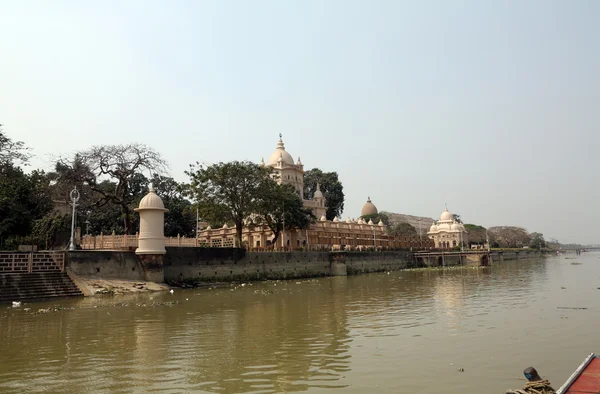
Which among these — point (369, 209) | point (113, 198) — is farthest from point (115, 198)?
point (369, 209)

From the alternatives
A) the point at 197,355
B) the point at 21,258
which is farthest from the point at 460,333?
the point at 21,258

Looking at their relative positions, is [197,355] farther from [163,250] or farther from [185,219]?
[185,219]

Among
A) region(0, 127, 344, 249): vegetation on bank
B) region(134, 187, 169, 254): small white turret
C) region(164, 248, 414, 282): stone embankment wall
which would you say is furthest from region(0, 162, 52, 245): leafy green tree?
region(164, 248, 414, 282): stone embankment wall

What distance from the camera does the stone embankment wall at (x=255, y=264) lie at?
32.9 meters

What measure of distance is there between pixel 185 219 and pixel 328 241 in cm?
1823

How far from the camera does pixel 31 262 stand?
24.7 meters

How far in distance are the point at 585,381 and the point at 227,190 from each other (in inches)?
1423

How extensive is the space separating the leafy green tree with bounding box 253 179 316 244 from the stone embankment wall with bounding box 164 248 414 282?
3.91 meters

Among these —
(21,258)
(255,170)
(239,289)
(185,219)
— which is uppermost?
(255,170)

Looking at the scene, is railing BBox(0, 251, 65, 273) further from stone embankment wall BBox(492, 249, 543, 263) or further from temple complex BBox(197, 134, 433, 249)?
stone embankment wall BBox(492, 249, 543, 263)

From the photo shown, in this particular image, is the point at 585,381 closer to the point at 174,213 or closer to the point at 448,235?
the point at 174,213

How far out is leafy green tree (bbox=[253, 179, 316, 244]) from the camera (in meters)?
43.3

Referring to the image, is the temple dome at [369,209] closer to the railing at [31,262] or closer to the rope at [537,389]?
the railing at [31,262]

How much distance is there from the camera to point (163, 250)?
29.4 meters
